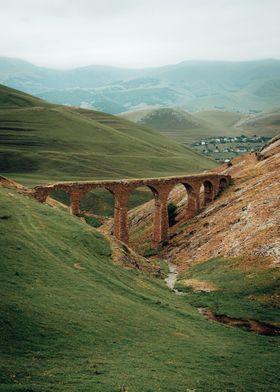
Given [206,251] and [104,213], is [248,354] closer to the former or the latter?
[206,251]

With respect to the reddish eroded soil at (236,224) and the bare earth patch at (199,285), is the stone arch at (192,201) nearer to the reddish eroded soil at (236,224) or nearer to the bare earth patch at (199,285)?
the reddish eroded soil at (236,224)

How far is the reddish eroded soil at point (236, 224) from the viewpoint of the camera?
64.9 metres

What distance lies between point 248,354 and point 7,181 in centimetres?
4967

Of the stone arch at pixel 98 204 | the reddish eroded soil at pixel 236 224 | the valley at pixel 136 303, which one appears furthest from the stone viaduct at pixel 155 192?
the stone arch at pixel 98 204

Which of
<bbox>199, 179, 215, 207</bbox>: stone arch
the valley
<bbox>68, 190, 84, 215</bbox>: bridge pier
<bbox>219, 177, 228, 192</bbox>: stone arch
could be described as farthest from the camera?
<bbox>219, 177, 228, 192</bbox>: stone arch

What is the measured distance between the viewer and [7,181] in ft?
230

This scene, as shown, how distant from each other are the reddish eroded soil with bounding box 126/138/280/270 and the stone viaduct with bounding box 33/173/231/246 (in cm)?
281

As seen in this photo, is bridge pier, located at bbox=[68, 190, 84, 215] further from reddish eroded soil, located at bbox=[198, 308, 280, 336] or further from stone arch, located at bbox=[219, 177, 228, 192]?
stone arch, located at bbox=[219, 177, 228, 192]

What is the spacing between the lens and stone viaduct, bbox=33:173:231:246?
3041 inches

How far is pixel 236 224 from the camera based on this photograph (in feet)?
248

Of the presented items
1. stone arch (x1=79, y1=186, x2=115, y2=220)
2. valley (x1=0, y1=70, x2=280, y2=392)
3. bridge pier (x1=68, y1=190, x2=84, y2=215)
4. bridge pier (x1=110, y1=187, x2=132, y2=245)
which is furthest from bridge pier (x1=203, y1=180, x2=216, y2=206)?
stone arch (x1=79, y1=186, x2=115, y2=220)

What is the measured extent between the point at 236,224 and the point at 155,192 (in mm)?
19739

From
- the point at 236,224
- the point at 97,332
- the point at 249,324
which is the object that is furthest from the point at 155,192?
the point at 97,332

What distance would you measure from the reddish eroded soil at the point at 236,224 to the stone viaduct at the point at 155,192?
2808mm
